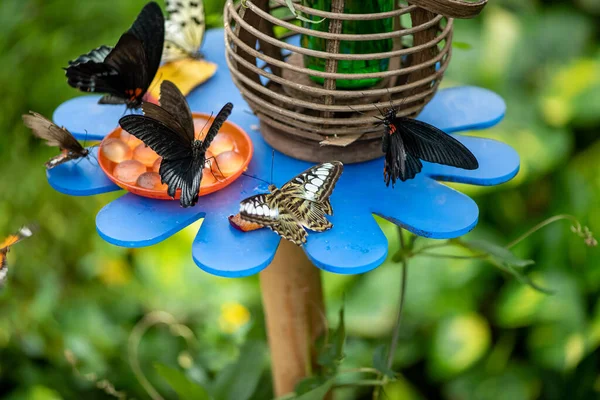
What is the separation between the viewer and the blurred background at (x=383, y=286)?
1.52m

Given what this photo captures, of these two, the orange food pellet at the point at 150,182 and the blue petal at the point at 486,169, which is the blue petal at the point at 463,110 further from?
the orange food pellet at the point at 150,182

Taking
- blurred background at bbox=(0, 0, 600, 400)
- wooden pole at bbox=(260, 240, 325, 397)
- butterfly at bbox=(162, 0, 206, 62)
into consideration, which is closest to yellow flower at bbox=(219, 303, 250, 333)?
blurred background at bbox=(0, 0, 600, 400)

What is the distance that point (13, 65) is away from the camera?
1846 millimetres

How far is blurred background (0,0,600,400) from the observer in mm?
1516

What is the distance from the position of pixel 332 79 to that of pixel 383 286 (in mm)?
912

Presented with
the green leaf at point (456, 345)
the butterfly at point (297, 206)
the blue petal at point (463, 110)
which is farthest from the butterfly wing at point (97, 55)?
the green leaf at point (456, 345)

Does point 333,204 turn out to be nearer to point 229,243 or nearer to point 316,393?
point 229,243

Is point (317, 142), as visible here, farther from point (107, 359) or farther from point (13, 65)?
point (13, 65)

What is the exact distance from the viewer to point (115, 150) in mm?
833

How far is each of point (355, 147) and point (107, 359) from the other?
0.98m

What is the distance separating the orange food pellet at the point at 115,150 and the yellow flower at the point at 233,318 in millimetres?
772

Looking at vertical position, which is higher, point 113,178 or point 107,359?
point 113,178

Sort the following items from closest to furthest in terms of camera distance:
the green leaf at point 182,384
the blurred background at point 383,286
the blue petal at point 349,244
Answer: the blue petal at point 349,244 < the green leaf at point 182,384 < the blurred background at point 383,286

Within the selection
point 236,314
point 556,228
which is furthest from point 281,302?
point 556,228
